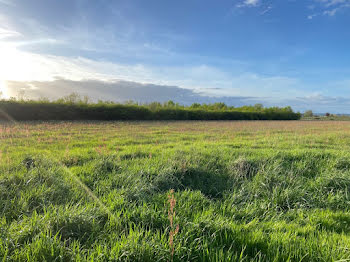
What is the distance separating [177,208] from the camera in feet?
11.3

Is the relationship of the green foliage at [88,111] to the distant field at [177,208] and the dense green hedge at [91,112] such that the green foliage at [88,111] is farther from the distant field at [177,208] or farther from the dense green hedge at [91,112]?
the distant field at [177,208]

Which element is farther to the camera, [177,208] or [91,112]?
[91,112]

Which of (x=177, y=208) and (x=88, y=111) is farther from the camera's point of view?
(x=88, y=111)

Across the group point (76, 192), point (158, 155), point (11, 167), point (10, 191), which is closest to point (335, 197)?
point (158, 155)

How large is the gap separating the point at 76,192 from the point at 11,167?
2171 mm

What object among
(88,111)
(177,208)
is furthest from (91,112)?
(177,208)

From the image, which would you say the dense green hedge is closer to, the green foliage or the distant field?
the green foliage

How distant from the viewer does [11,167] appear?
15.3 feet

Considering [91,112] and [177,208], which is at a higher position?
[91,112]

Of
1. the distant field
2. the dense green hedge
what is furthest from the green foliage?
the distant field

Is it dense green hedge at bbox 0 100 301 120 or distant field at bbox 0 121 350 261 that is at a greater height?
dense green hedge at bbox 0 100 301 120

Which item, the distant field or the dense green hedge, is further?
the dense green hedge

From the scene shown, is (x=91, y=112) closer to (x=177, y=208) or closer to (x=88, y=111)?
(x=88, y=111)

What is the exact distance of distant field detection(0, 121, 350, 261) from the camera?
2359 millimetres
